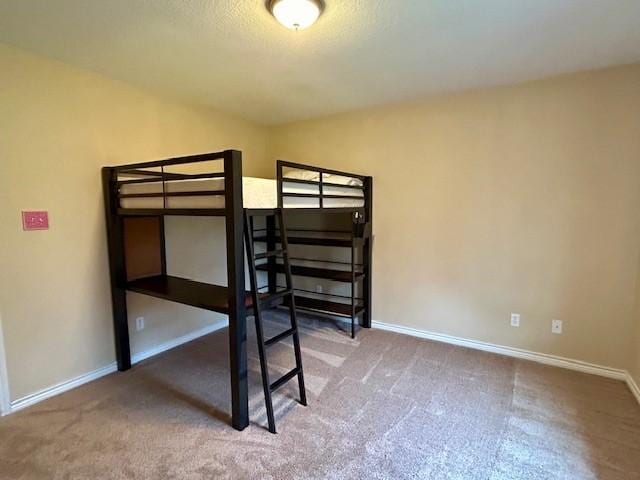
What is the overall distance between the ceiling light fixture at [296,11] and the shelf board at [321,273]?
7.43 ft

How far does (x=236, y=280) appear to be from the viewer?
6.36 ft

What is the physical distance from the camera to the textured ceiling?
5.61 ft

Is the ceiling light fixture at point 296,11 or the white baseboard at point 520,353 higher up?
the ceiling light fixture at point 296,11

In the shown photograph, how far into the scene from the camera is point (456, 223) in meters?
3.10

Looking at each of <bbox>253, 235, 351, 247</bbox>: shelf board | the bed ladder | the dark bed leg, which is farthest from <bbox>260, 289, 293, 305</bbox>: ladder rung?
the dark bed leg

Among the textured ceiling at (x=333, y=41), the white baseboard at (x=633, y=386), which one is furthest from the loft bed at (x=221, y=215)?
the white baseboard at (x=633, y=386)

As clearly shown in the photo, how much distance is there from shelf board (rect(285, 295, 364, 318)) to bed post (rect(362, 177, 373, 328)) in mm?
106

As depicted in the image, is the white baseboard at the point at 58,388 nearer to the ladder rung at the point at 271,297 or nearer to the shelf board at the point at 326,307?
the ladder rung at the point at 271,297

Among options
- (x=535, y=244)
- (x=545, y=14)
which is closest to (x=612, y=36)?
(x=545, y=14)

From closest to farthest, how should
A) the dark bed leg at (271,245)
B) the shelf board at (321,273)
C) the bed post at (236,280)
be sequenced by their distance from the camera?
the bed post at (236,280), the shelf board at (321,273), the dark bed leg at (271,245)

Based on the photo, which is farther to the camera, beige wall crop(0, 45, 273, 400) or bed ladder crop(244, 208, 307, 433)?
beige wall crop(0, 45, 273, 400)

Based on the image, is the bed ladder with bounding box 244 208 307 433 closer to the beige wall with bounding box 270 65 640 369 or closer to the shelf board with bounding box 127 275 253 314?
the shelf board with bounding box 127 275 253 314

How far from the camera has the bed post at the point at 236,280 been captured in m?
1.86

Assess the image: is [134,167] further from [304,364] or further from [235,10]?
[304,364]
